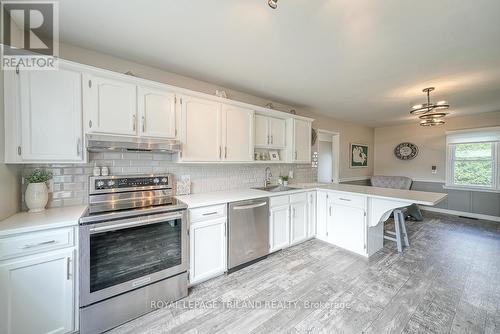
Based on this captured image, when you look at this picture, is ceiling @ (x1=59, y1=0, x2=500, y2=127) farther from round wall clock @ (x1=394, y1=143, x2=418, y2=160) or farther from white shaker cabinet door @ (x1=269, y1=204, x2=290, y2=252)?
round wall clock @ (x1=394, y1=143, x2=418, y2=160)

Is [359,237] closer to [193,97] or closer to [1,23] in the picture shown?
[193,97]

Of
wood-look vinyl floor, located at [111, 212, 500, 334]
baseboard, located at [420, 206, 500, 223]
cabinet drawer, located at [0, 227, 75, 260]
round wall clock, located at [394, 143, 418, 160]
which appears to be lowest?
wood-look vinyl floor, located at [111, 212, 500, 334]

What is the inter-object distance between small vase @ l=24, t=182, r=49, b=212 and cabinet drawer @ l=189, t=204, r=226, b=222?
126cm

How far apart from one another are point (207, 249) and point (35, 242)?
1361 mm

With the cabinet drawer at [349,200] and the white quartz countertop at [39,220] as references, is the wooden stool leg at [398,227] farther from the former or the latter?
the white quartz countertop at [39,220]

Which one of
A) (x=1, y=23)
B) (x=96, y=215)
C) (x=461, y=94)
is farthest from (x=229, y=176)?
(x=461, y=94)

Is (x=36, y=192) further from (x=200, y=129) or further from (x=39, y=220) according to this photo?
(x=200, y=129)

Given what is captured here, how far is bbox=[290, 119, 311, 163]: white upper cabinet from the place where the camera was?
3479 mm

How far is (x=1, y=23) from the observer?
1454 millimetres

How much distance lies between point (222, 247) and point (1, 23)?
8.74 ft

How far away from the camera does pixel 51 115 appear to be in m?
1.64

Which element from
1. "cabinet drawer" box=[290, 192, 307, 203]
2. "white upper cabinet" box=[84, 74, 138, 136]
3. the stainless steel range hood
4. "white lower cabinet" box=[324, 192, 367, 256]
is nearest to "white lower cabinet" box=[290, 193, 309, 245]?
"cabinet drawer" box=[290, 192, 307, 203]

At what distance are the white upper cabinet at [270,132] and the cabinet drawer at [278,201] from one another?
0.90 meters

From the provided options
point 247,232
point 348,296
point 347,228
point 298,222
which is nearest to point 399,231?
point 347,228
